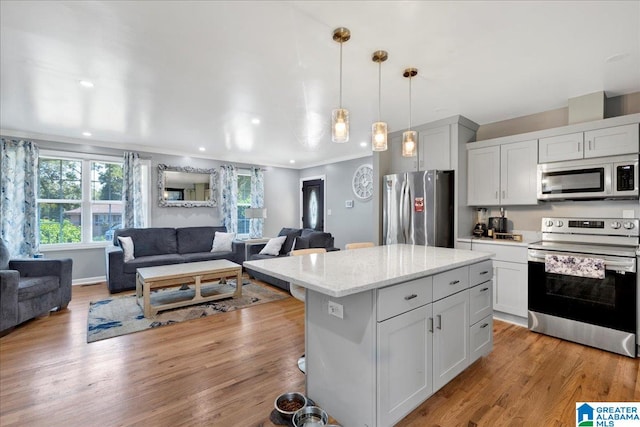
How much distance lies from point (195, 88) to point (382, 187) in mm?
2742

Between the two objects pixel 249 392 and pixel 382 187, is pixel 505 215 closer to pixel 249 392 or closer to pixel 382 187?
pixel 382 187

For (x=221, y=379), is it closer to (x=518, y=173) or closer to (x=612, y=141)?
(x=518, y=173)

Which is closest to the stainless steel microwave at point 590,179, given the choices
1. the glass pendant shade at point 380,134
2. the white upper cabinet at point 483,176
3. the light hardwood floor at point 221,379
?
the white upper cabinet at point 483,176

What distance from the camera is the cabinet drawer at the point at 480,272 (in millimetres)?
2213

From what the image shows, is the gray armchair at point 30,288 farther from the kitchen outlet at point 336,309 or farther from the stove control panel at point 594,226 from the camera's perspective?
the stove control panel at point 594,226

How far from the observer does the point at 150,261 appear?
186 inches

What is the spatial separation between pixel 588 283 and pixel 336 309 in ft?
8.44

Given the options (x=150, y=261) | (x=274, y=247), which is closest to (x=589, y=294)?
(x=274, y=247)

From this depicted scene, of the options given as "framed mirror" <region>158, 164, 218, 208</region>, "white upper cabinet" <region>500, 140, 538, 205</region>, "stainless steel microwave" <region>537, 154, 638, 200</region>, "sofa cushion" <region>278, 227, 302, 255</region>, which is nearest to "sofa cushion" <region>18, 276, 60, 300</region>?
"framed mirror" <region>158, 164, 218, 208</region>

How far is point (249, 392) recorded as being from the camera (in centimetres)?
203

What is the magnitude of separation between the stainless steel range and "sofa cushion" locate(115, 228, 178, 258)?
5.51m

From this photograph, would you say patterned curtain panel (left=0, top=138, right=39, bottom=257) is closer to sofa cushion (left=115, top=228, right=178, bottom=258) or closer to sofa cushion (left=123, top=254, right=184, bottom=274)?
sofa cushion (left=115, top=228, right=178, bottom=258)

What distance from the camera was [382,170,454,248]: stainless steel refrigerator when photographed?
3707 millimetres

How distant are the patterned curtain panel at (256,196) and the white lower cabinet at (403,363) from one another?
18.1ft
